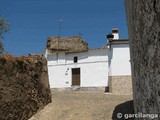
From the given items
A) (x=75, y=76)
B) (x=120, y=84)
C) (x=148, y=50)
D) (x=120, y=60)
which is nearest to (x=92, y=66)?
(x=75, y=76)

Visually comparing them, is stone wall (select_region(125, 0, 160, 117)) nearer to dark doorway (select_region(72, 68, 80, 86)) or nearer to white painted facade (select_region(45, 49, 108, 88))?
white painted facade (select_region(45, 49, 108, 88))

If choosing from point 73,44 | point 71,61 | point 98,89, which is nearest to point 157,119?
point 98,89

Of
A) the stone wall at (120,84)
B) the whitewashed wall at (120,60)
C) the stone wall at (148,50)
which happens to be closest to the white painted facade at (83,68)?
the whitewashed wall at (120,60)

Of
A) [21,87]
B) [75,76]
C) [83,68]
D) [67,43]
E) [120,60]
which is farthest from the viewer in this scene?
[67,43]

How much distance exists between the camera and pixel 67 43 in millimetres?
36719

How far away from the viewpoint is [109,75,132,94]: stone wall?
2453cm

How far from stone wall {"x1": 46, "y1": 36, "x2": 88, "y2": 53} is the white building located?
4.94 meters

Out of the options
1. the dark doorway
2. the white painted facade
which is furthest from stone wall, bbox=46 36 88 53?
the dark doorway

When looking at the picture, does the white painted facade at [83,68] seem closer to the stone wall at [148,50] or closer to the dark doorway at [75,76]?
the dark doorway at [75,76]

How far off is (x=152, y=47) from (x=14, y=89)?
9217 mm

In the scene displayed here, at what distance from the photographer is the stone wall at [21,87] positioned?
1220 cm

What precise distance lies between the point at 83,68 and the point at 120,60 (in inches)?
183

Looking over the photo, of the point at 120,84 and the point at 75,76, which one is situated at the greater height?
the point at 75,76

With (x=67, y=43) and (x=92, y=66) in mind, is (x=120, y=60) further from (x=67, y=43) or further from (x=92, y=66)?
(x=67, y=43)
